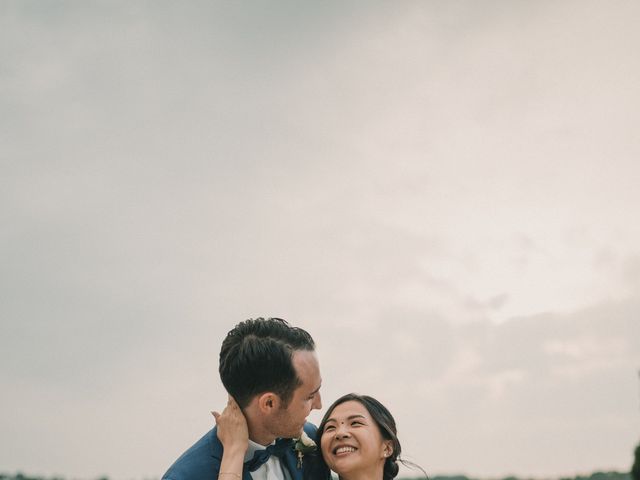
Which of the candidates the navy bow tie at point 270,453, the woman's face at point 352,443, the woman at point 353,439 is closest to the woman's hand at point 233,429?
the woman at point 353,439

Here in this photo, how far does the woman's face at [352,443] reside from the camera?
5527 millimetres

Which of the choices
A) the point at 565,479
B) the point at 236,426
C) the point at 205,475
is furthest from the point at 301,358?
the point at 565,479

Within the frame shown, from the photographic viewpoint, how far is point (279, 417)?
205 inches

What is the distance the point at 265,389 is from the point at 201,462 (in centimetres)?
71

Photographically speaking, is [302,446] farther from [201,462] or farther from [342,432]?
[201,462]

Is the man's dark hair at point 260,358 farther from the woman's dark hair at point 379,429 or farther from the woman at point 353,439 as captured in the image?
the woman's dark hair at point 379,429

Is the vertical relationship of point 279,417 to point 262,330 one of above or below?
below

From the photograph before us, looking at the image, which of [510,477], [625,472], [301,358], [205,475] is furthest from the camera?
[510,477]

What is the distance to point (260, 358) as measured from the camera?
519cm

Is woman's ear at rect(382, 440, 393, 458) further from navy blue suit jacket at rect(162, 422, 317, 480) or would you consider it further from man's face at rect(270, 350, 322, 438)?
navy blue suit jacket at rect(162, 422, 317, 480)

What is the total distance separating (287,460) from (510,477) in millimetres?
11009

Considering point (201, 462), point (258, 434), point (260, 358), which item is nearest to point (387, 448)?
point (258, 434)

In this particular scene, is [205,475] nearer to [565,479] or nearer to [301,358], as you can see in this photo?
[301,358]

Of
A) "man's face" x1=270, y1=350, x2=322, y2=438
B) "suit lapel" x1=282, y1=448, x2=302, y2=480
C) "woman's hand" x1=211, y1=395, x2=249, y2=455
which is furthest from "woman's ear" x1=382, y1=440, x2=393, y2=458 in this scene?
"woman's hand" x1=211, y1=395, x2=249, y2=455
